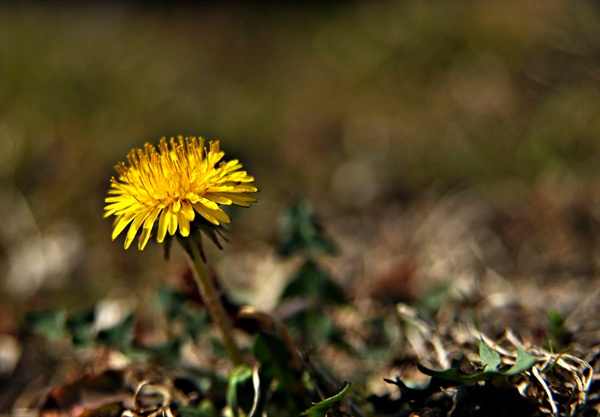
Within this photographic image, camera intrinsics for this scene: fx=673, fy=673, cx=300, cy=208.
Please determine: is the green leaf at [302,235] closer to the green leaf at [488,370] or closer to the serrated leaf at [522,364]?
the green leaf at [488,370]

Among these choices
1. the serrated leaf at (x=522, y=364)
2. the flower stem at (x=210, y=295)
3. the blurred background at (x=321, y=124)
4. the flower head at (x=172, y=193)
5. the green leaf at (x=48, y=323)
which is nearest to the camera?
the serrated leaf at (x=522, y=364)

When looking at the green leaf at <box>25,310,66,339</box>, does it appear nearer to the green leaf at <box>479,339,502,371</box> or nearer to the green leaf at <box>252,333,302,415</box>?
the green leaf at <box>252,333,302,415</box>

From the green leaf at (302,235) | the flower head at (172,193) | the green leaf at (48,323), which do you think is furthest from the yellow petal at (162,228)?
the green leaf at (48,323)

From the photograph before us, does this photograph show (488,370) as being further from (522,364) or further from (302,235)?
(302,235)

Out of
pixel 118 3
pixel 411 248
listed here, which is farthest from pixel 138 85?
pixel 411 248

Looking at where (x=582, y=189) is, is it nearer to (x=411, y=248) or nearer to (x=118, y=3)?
(x=411, y=248)

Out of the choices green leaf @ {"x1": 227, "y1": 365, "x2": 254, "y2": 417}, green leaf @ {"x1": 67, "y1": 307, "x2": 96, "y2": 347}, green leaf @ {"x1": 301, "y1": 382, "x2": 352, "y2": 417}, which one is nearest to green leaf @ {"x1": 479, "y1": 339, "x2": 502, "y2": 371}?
green leaf @ {"x1": 301, "y1": 382, "x2": 352, "y2": 417}

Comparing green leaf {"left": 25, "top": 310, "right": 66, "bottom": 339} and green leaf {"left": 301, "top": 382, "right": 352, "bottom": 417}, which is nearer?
green leaf {"left": 301, "top": 382, "right": 352, "bottom": 417}
